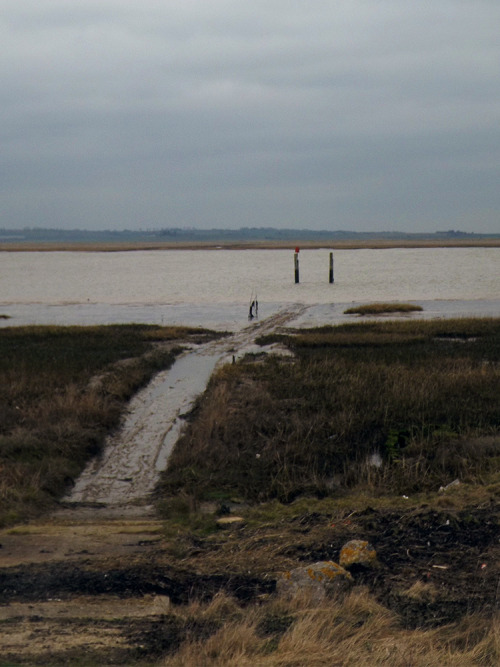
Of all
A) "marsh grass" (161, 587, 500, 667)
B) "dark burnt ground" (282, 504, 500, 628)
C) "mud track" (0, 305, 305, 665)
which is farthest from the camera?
"dark burnt ground" (282, 504, 500, 628)

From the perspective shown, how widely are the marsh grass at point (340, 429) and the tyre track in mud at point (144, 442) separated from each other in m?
0.52

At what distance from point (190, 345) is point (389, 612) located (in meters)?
18.2

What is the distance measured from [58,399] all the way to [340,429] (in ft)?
18.8

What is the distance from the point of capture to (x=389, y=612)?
6.18m

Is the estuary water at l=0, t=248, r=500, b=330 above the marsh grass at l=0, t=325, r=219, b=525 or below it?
above

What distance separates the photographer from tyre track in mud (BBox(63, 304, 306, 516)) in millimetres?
10953

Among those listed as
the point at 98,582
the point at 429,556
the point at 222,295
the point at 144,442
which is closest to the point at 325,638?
the point at 429,556

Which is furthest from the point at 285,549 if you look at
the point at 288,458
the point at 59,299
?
the point at 59,299

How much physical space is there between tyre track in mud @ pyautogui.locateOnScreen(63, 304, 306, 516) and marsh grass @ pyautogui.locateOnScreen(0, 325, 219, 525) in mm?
286

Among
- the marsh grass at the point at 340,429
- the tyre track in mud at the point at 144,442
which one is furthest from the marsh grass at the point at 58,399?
the marsh grass at the point at 340,429

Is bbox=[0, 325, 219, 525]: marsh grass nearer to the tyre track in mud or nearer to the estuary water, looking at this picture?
the tyre track in mud

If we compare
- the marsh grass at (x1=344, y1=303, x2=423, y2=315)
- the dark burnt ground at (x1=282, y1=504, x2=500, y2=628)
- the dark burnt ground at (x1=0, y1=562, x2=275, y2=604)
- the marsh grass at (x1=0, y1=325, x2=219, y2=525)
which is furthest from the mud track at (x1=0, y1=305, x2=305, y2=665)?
the marsh grass at (x1=344, y1=303, x2=423, y2=315)

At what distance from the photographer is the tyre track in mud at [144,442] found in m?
11.0

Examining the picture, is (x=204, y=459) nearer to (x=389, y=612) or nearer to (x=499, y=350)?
(x=389, y=612)
